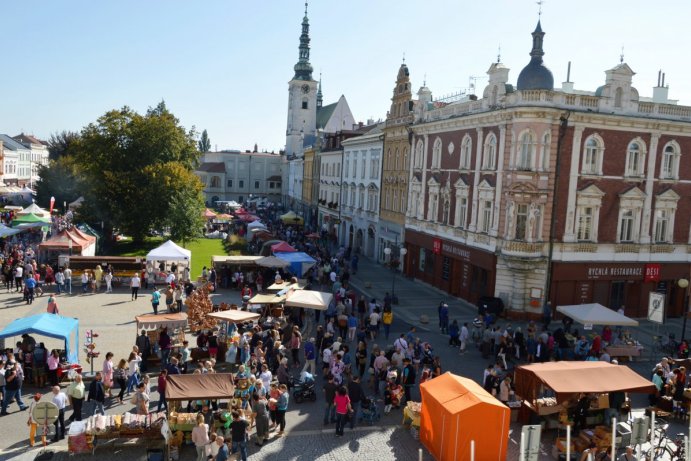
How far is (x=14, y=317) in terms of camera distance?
24.5 m

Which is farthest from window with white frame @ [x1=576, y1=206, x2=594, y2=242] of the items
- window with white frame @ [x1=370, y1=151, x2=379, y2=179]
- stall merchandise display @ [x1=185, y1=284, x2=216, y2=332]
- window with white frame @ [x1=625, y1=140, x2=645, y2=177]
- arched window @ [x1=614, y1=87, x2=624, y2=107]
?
window with white frame @ [x1=370, y1=151, x2=379, y2=179]

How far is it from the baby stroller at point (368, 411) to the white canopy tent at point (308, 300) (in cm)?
749

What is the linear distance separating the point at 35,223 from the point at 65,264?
50.5 feet

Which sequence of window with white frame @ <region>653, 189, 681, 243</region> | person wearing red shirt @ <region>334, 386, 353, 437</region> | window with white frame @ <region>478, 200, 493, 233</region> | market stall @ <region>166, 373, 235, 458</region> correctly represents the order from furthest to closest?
1. window with white frame @ <region>478, 200, 493, 233</region>
2. window with white frame @ <region>653, 189, 681, 243</region>
3. person wearing red shirt @ <region>334, 386, 353, 437</region>
4. market stall @ <region>166, 373, 235, 458</region>

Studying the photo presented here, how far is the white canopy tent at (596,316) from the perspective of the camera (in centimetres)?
2264

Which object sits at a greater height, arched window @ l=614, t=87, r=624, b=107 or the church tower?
the church tower

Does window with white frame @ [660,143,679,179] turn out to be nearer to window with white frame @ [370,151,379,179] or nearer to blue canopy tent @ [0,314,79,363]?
window with white frame @ [370,151,379,179]

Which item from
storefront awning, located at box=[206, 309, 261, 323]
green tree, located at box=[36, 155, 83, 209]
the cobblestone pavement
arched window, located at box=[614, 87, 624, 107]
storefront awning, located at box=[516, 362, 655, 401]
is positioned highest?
arched window, located at box=[614, 87, 624, 107]

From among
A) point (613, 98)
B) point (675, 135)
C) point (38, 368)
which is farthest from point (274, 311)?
point (675, 135)

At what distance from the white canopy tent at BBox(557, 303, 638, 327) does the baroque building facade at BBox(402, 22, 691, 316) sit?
4.08 m

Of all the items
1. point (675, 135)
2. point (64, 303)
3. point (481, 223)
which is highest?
point (675, 135)

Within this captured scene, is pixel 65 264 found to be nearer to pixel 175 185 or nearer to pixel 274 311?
pixel 175 185

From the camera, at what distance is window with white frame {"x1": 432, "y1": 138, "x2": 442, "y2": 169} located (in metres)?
35.4

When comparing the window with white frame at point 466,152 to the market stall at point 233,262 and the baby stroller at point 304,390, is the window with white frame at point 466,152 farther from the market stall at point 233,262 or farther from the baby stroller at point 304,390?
the baby stroller at point 304,390
